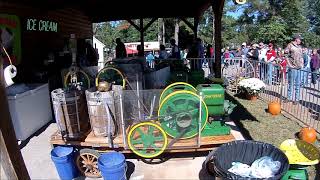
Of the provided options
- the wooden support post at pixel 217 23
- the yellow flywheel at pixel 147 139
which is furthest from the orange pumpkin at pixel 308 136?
the wooden support post at pixel 217 23

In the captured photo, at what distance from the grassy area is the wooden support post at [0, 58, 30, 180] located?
180 inches

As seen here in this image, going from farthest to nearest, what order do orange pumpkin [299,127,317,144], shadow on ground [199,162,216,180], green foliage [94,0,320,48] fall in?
1. green foliage [94,0,320,48]
2. orange pumpkin [299,127,317,144]
3. shadow on ground [199,162,216,180]

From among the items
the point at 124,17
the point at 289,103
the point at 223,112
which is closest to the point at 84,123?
the point at 223,112

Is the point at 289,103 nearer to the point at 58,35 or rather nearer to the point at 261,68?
the point at 261,68

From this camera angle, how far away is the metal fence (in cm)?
833

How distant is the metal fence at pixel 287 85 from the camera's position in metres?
8.33

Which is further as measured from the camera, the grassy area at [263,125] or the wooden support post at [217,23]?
the wooden support post at [217,23]

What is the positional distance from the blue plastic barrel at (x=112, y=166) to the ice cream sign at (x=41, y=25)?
204 inches

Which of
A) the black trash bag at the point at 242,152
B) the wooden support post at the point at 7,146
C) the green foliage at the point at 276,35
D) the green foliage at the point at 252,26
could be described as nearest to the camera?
the wooden support post at the point at 7,146

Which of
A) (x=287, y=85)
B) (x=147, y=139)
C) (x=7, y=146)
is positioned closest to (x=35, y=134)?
(x=147, y=139)

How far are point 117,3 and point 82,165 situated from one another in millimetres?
9384

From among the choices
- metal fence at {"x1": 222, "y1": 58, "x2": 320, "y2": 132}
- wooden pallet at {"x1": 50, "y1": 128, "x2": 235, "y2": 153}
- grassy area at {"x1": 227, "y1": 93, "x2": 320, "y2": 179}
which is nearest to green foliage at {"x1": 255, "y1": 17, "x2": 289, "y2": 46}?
metal fence at {"x1": 222, "y1": 58, "x2": 320, "y2": 132}

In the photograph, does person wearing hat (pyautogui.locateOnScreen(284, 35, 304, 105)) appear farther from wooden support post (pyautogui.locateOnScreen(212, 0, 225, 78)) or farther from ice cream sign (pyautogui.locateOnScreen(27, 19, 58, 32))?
ice cream sign (pyautogui.locateOnScreen(27, 19, 58, 32))

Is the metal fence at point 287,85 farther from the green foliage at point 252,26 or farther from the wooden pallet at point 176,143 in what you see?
the green foliage at point 252,26
